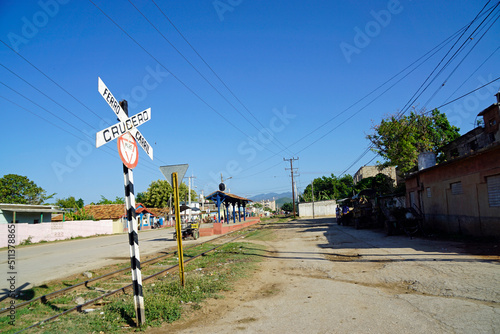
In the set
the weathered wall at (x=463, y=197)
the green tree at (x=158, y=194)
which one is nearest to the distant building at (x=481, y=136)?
the weathered wall at (x=463, y=197)

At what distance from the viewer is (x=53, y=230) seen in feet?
102

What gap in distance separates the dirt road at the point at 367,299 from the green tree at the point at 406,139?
1974 centimetres

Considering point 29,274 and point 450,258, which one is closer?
point 450,258

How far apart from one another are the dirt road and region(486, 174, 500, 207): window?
9.86ft

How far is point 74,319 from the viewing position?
5.69 metres

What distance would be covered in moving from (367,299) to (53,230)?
1294 inches

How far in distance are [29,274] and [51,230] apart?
893 inches

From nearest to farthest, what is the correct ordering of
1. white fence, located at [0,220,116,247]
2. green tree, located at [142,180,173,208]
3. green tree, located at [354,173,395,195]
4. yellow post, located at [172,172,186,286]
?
yellow post, located at [172,172,186,286], white fence, located at [0,220,116,247], green tree, located at [354,173,395,195], green tree, located at [142,180,173,208]

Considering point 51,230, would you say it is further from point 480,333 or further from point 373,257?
point 480,333

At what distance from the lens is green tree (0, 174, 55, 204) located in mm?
48213

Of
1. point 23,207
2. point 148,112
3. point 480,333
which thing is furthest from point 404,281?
point 23,207

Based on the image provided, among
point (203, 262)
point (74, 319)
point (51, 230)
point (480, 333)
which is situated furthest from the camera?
point (51, 230)

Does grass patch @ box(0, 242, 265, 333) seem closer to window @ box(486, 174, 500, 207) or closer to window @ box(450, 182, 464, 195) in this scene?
window @ box(486, 174, 500, 207)

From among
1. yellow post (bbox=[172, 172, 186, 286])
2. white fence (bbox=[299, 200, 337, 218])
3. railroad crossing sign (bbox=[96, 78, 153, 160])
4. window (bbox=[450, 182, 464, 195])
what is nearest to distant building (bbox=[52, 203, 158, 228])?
white fence (bbox=[299, 200, 337, 218])
